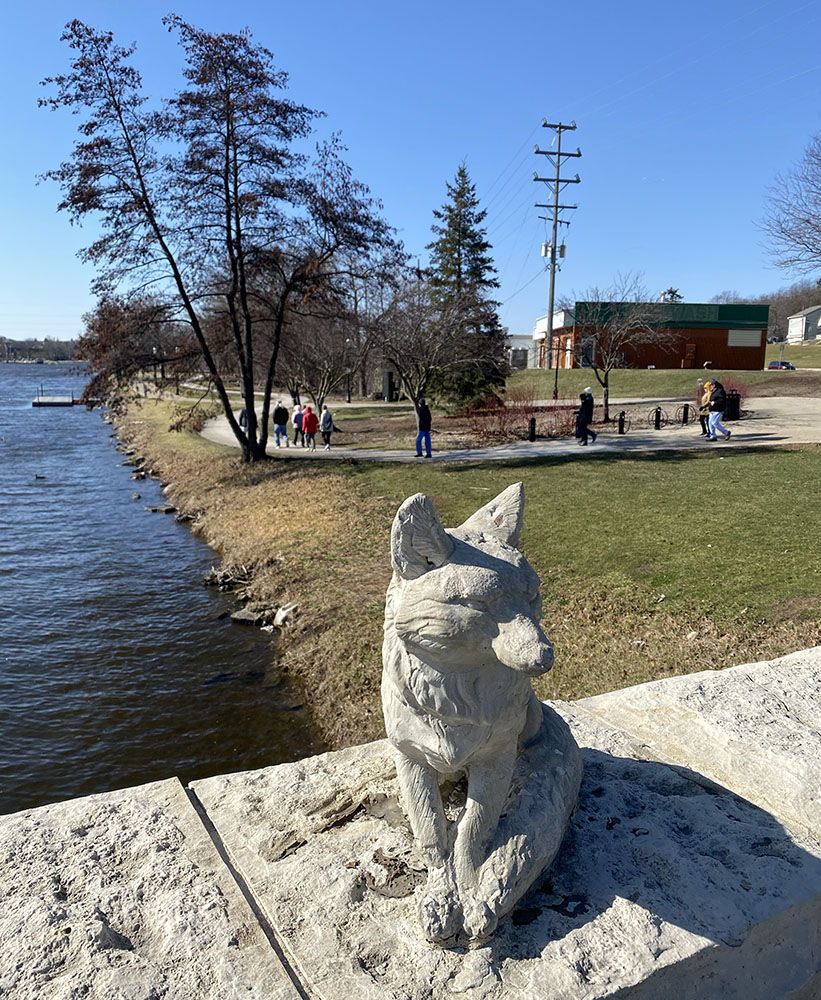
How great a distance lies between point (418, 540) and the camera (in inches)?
84.2

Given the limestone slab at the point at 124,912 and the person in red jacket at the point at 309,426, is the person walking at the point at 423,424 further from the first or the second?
the limestone slab at the point at 124,912

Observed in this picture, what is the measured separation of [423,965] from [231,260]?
17.3 m

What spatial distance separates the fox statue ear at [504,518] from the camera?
2385 mm

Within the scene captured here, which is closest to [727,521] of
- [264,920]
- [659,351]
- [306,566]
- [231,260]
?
[306,566]

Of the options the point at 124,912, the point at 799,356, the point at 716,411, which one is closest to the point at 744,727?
the point at 124,912

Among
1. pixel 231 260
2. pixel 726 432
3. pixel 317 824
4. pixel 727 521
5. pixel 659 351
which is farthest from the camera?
pixel 659 351

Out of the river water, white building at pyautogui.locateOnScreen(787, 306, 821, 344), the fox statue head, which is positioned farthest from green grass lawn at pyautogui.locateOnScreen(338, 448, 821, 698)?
white building at pyautogui.locateOnScreen(787, 306, 821, 344)

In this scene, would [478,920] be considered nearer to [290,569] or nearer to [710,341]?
[290,569]

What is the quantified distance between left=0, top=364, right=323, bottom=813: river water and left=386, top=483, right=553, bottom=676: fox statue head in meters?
5.18

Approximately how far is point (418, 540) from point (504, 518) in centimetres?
42

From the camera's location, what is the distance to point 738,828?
3.04 meters

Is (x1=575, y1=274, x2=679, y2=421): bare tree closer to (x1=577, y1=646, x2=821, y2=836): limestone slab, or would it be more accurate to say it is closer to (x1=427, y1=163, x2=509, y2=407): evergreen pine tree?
(x1=427, y1=163, x2=509, y2=407): evergreen pine tree

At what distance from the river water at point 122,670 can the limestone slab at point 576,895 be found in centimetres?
398

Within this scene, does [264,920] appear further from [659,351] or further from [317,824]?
[659,351]
